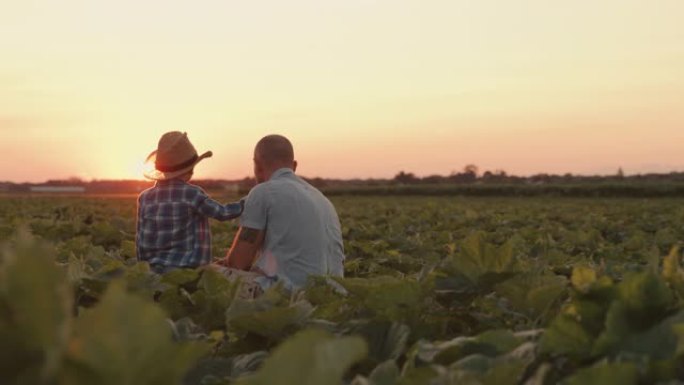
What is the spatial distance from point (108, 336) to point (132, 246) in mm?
5119

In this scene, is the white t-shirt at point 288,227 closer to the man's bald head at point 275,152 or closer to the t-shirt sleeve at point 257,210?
the t-shirt sleeve at point 257,210

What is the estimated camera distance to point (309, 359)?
2.33ft

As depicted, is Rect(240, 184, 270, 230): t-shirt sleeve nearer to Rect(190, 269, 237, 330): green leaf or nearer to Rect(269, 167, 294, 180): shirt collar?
Rect(269, 167, 294, 180): shirt collar

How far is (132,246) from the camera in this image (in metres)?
5.64

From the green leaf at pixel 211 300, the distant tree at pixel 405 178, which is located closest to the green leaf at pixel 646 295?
the green leaf at pixel 211 300

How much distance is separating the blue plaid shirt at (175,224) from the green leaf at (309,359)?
4.54m

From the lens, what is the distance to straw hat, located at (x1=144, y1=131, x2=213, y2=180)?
5473mm

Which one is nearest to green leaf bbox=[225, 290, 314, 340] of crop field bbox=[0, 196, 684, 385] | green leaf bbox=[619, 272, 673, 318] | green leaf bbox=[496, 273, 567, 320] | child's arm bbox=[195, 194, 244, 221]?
crop field bbox=[0, 196, 684, 385]

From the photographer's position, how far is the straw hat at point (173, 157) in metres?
5.47

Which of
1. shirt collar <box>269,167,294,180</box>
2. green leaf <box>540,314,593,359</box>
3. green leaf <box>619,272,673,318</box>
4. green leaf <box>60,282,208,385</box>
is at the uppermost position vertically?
shirt collar <box>269,167,294,180</box>

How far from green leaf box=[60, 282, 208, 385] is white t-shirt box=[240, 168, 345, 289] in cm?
430

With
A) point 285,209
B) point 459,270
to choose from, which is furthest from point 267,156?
point 459,270

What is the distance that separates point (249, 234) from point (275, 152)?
1.94ft

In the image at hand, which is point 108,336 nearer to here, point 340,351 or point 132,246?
point 340,351
